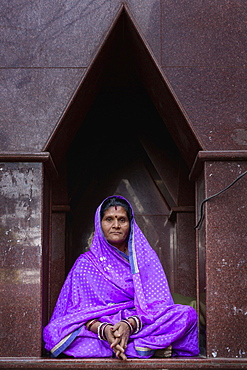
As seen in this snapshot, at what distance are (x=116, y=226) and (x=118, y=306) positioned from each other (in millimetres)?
821

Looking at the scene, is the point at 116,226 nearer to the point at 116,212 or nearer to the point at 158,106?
the point at 116,212

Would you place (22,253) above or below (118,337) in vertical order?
above

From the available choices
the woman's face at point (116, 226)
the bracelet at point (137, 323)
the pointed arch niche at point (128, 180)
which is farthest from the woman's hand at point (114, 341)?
the pointed arch niche at point (128, 180)

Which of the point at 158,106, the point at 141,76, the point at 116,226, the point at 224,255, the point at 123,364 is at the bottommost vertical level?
the point at 123,364

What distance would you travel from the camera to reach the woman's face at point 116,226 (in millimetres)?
5762

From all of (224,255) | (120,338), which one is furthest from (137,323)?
(224,255)

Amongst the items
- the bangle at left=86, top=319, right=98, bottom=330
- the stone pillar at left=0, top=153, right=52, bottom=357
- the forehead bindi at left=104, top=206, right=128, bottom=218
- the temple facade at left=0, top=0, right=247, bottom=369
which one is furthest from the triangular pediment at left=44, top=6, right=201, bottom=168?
the bangle at left=86, top=319, right=98, bottom=330

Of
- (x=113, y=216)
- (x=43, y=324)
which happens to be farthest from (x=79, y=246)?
(x=43, y=324)

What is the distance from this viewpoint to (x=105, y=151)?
8.09 meters

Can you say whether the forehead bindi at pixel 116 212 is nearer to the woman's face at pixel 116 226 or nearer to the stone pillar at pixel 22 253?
the woman's face at pixel 116 226

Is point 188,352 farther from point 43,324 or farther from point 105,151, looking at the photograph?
point 105,151

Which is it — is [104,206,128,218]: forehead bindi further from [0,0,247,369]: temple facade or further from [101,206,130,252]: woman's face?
[0,0,247,369]: temple facade

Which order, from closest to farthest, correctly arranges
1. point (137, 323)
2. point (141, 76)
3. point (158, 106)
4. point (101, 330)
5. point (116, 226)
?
point (101, 330)
point (137, 323)
point (116, 226)
point (158, 106)
point (141, 76)

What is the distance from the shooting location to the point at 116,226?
18.9ft
